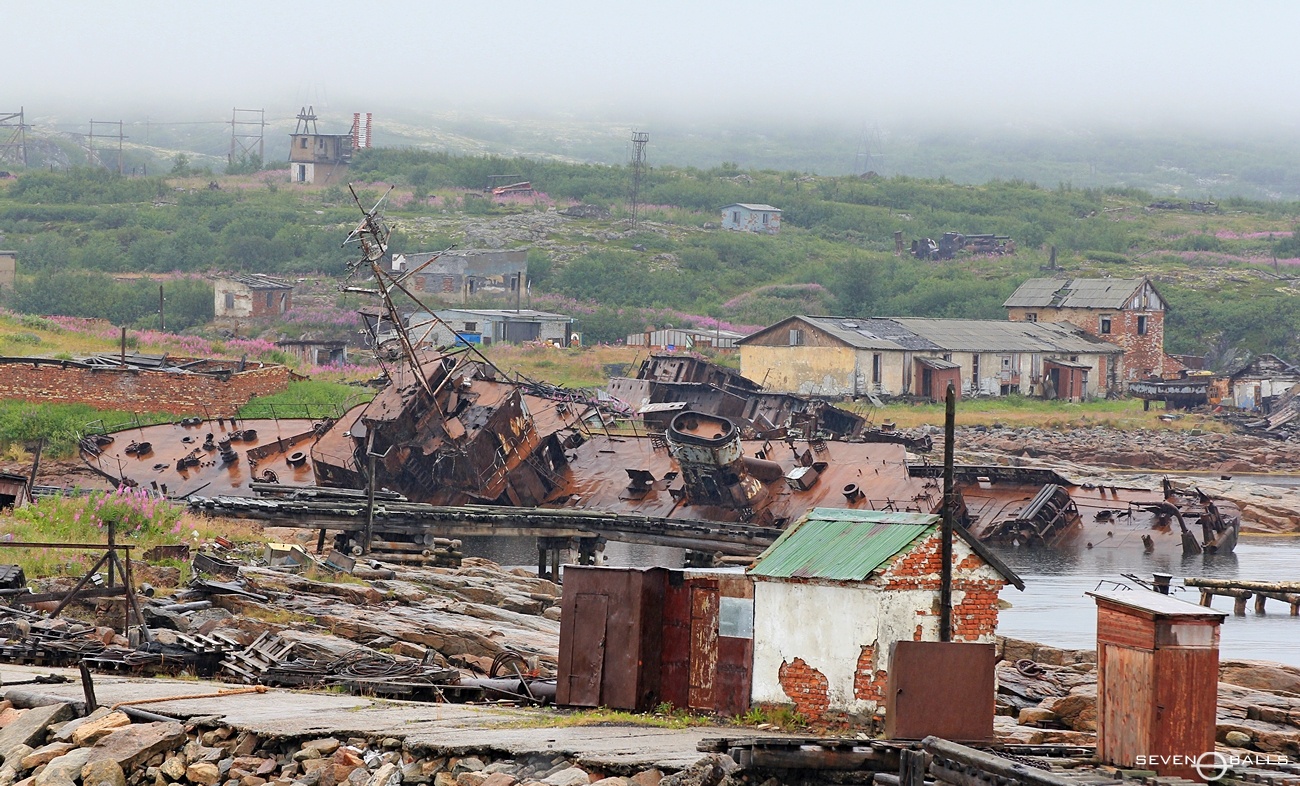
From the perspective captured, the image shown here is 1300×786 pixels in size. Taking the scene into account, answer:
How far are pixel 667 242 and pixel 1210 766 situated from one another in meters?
89.1

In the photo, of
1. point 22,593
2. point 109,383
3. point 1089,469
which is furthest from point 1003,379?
point 22,593

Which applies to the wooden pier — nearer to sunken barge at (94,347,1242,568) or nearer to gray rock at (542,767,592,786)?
sunken barge at (94,347,1242,568)

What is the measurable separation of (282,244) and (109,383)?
154 ft

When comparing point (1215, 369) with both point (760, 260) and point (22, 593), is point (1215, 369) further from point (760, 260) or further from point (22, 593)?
point (22, 593)

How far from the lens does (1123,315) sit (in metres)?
74.4

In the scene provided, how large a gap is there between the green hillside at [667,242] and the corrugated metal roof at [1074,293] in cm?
624

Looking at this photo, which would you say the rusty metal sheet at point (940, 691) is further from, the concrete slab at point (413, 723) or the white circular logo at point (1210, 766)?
the white circular logo at point (1210, 766)

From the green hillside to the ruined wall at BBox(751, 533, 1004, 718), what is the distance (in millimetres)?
64365

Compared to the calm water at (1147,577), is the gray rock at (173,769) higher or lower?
higher

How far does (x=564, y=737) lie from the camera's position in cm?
1266

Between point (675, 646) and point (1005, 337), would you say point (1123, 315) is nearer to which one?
point (1005, 337)

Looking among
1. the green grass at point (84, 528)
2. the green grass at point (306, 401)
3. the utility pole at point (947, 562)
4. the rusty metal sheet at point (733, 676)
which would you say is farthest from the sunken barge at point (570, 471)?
the utility pole at point (947, 562)

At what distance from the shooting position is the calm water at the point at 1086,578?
26172mm

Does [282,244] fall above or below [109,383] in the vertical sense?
above
